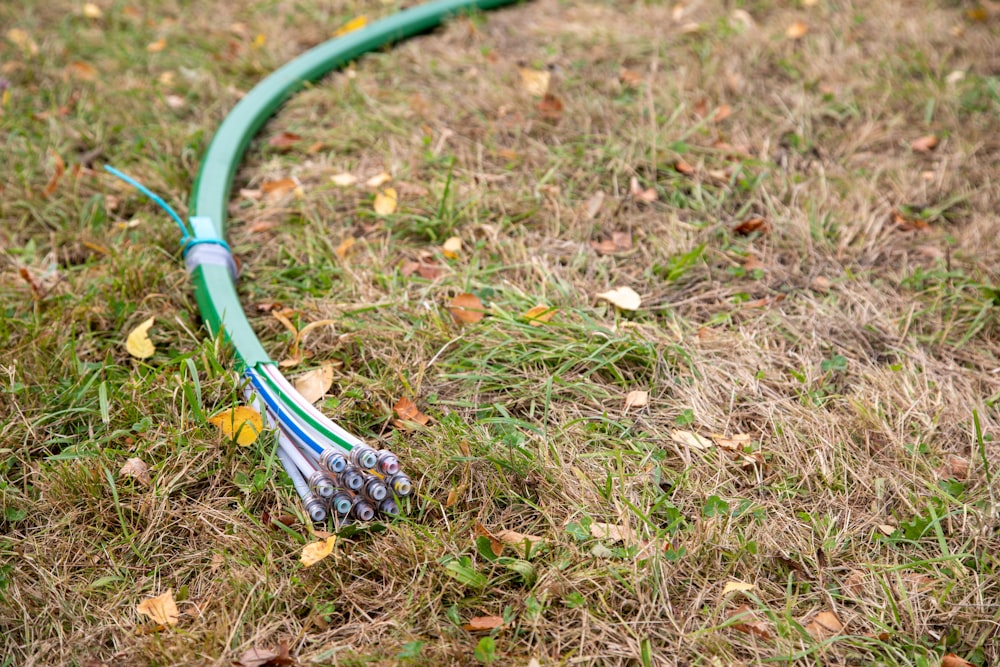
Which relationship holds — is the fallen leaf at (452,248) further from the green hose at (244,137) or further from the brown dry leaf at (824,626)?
the brown dry leaf at (824,626)

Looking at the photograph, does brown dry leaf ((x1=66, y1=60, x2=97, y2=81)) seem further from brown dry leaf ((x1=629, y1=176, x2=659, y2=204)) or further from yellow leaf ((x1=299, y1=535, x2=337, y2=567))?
yellow leaf ((x1=299, y1=535, x2=337, y2=567))

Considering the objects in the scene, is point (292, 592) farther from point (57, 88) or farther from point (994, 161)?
point (994, 161)

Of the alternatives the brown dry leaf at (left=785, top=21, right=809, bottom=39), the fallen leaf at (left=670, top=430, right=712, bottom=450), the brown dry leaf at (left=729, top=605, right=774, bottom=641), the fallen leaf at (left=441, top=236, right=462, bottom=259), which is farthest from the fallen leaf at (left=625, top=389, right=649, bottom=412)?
the brown dry leaf at (left=785, top=21, right=809, bottom=39)

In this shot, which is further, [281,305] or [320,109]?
[320,109]

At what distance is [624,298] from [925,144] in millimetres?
1544

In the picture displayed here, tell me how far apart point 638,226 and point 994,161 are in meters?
1.44

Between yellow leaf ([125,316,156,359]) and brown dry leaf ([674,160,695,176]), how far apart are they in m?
1.89

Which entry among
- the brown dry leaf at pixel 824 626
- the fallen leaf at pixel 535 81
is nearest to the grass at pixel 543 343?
the brown dry leaf at pixel 824 626

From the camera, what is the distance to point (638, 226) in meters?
2.84

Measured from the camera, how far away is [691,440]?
2.13m

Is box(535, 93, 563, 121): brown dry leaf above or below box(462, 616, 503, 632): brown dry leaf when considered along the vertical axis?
above

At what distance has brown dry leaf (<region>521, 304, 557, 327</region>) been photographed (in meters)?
2.42

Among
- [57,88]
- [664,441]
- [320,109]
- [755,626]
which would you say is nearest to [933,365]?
[664,441]

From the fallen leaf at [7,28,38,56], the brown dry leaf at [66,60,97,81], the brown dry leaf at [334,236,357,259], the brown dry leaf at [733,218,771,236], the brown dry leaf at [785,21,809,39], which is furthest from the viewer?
the brown dry leaf at [785,21,809,39]
